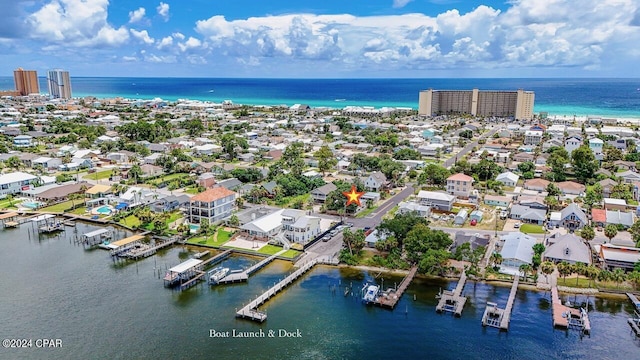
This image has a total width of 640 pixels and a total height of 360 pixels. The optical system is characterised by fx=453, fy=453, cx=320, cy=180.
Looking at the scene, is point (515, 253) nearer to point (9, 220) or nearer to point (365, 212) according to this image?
point (365, 212)

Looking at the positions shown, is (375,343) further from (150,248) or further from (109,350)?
(150,248)

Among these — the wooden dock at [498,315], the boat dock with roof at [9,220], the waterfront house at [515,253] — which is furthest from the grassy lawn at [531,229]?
the boat dock with roof at [9,220]

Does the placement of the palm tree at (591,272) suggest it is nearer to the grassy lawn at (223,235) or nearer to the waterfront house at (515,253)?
the waterfront house at (515,253)

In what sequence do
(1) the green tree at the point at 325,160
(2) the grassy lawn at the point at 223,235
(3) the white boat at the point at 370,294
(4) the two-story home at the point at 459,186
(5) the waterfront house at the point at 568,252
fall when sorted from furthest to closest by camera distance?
1. (1) the green tree at the point at 325,160
2. (4) the two-story home at the point at 459,186
3. (2) the grassy lawn at the point at 223,235
4. (5) the waterfront house at the point at 568,252
5. (3) the white boat at the point at 370,294

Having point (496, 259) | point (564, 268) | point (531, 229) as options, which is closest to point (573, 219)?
point (531, 229)

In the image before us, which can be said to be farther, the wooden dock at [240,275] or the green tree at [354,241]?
the green tree at [354,241]

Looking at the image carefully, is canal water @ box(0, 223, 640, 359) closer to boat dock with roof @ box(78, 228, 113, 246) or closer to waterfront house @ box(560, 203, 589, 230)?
boat dock with roof @ box(78, 228, 113, 246)
